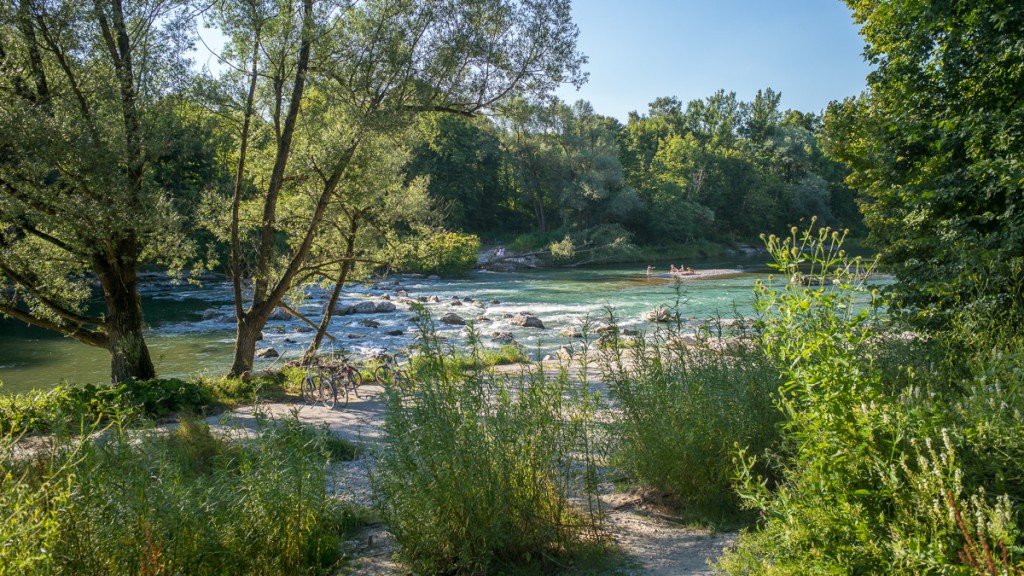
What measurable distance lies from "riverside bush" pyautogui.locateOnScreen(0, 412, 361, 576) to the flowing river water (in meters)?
4.71

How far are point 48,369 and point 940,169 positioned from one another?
17.9 meters

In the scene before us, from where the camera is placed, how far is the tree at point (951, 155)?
5887mm

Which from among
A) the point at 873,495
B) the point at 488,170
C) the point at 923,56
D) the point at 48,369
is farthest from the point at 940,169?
the point at 488,170

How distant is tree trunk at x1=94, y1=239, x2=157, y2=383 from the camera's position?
925 centimetres

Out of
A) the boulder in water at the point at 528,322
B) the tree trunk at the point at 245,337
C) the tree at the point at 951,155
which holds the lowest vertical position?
the boulder in water at the point at 528,322

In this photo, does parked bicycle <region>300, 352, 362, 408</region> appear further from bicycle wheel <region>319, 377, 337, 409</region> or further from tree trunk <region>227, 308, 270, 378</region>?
tree trunk <region>227, 308, 270, 378</region>

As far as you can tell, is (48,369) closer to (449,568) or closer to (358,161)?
(358,161)

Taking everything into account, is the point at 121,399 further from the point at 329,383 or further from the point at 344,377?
the point at 344,377

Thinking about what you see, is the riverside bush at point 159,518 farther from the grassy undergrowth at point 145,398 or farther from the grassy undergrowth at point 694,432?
the grassy undergrowth at point 145,398

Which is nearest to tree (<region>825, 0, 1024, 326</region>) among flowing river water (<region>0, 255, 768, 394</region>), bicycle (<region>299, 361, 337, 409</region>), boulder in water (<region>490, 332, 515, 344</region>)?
flowing river water (<region>0, 255, 768, 394</region>)

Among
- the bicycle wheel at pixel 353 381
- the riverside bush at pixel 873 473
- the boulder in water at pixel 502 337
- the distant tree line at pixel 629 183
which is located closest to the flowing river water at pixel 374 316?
the boulder in water at pixel 502 337

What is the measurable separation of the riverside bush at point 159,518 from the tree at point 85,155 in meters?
5.46

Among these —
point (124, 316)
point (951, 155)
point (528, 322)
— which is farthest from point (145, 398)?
point (528, 322)

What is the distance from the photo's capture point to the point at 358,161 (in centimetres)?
1065
